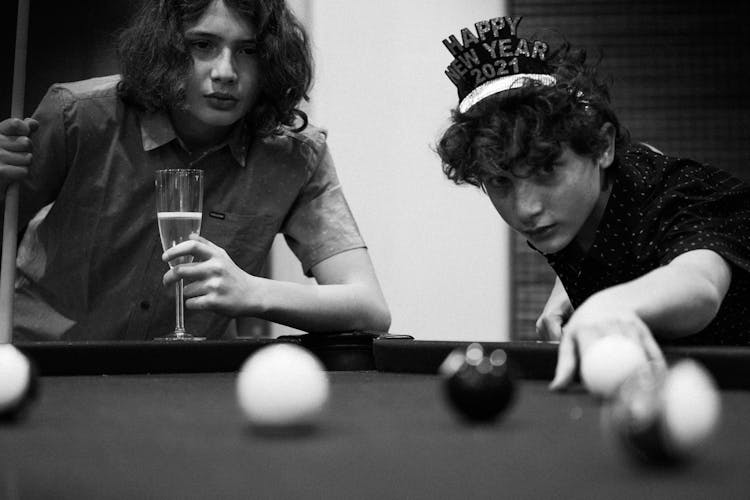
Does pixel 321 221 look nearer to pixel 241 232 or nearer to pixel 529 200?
pixel 241 232

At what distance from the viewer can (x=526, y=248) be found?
4172 millimetres

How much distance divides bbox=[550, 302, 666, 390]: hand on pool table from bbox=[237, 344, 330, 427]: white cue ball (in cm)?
41

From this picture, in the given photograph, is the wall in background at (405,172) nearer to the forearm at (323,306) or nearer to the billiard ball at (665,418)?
the forearm at (323,306)

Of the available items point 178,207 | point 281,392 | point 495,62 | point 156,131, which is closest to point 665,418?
point 281,392

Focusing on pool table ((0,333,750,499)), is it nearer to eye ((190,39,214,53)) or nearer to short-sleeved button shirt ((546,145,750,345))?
short-sleeved button shirt ((546,145,750,345))

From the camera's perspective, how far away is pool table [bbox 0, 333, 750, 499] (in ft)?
2.39

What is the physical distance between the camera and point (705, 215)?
6.23 feet

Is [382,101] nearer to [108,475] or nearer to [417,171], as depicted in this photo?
[417,171]

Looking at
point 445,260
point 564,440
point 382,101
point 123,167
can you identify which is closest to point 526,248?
point 445,260

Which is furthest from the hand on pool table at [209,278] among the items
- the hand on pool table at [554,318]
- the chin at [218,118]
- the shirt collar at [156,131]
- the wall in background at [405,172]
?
the wall in background at [405,172]

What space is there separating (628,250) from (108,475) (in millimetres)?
1484

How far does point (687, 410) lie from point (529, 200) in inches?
45.3

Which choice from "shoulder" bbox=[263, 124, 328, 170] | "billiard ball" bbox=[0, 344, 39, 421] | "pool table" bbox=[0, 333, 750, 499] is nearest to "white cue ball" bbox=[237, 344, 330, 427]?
"pool table" bbox=[0, 333, 750, 499]

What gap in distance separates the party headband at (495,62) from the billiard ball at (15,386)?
1.26m
